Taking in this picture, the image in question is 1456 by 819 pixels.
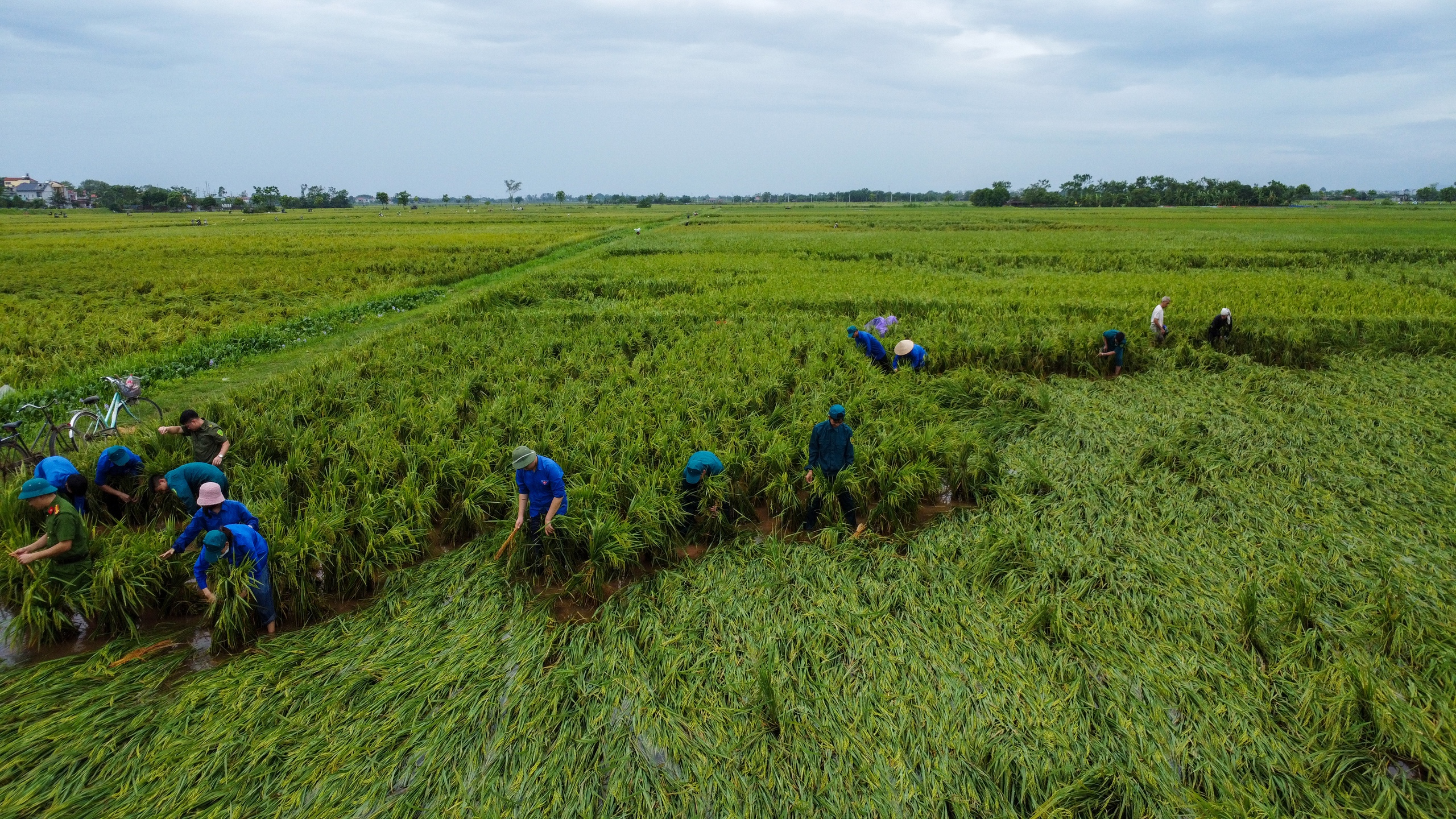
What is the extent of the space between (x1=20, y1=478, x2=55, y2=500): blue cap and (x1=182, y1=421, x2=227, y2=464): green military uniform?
1485mm

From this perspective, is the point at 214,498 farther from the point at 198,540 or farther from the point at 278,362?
the point at 278,362

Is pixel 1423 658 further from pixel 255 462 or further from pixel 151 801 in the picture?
pixel 255 462

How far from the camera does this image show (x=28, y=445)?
24.3ft

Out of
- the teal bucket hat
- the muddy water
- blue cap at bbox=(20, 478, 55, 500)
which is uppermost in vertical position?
the teal bucket hat

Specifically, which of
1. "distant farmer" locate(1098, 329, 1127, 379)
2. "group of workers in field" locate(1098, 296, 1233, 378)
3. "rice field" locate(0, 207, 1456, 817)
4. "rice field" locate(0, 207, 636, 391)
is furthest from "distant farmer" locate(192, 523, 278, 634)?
"group of workers in field" locate(1098, 296, 1233, 378)

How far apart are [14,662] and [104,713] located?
1.19m

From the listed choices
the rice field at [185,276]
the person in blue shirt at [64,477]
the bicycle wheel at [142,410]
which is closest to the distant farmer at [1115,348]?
the person in blue shirt at [64,477]

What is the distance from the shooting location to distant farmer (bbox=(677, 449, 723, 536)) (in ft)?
17.8

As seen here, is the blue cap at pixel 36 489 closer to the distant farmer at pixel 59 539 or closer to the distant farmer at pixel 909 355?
the distant farmer at pixel 59 539

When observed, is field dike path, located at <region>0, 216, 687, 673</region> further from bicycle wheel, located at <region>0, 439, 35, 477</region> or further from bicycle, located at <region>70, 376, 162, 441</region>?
bicycle wheel, located at <region>0, 439, 35, 477</region>

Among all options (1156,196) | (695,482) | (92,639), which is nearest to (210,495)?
(92,639)

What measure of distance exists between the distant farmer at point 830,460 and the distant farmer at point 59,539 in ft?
18.2

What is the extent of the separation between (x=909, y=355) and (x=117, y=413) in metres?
10.4

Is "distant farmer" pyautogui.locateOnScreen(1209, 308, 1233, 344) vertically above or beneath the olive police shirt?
above
